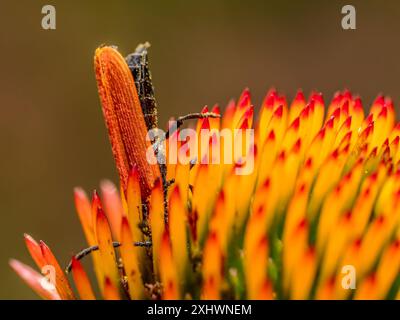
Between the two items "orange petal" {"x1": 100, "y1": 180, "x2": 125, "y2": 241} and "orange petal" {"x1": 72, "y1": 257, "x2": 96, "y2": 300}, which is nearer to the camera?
"orange petal" {"x1": 72, "y1": 257, "x2": 96, "y2": 300}

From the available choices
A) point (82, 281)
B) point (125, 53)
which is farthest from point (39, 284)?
point (125, 53)

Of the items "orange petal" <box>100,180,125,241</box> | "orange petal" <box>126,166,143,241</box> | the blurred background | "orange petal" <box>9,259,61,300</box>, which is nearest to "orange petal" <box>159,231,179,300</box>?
"orange petal" <box>126,166,143,241</box>

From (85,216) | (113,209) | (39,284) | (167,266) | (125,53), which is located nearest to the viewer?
(167,266)

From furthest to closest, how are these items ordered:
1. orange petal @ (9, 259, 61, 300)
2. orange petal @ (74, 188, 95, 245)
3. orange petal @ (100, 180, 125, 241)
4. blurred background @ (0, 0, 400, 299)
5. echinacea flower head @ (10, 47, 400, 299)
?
blurred background @ (0, 0, 400, 299), orange petal @ (100, 180, 125, 241), orange petal @ (74, 188, 95, 245), orange petal @ (9, 259, 61, 300), echinacea flower head @ (10, 47, 400, 299)

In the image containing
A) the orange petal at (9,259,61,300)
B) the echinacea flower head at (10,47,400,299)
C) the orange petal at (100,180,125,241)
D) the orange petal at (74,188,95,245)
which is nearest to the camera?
the echinacea flower head at (10,47,400,299)

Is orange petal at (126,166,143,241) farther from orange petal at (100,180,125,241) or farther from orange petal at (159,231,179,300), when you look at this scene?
orange petal at (100,180,125,241)

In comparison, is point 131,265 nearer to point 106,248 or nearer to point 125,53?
point 106,248
